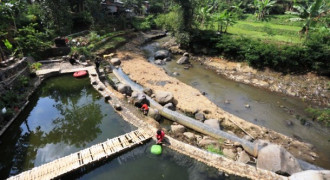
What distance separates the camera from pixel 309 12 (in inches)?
909

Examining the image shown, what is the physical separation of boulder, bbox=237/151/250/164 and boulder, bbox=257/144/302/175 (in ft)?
2.18

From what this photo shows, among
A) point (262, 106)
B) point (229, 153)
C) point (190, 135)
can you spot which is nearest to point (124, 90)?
point (190, 135)

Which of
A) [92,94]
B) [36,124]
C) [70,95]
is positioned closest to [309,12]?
[92,94]

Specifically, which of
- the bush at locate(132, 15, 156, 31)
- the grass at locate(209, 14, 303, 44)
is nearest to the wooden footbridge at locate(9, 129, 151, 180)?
the grass at locate(209, 14, 303, 44)

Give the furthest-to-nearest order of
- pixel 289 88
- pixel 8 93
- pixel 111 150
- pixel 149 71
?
pixel 149 71 < pixel 289 88 < pixel 8 93 < pixel 111 150

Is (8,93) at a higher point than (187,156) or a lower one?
higher

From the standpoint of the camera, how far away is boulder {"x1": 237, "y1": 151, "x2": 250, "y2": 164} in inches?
415

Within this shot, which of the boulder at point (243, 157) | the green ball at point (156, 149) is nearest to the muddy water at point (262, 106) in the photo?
the boulder at point (243, 157)

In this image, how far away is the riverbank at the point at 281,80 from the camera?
18.3m

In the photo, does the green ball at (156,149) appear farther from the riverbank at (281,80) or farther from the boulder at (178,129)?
the riverbank at (281,80)

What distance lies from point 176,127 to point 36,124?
28.6 feet

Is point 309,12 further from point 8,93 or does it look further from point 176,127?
point 8,93

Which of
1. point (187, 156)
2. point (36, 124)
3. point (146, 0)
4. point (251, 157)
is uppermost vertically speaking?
point (146, 0)

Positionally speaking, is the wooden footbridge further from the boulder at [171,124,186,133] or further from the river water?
the boulder at [171,124,186,133]
